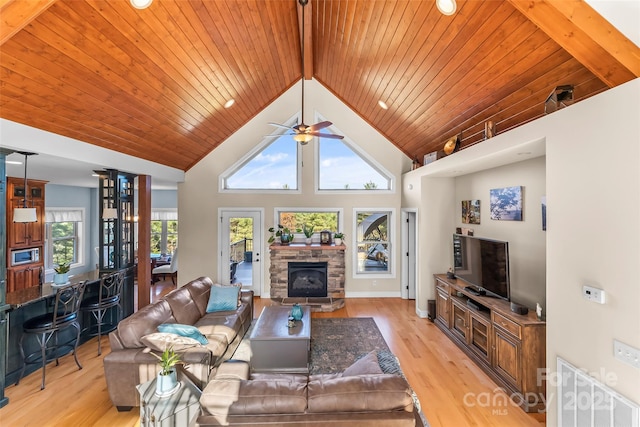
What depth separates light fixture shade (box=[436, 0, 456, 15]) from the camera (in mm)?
2307

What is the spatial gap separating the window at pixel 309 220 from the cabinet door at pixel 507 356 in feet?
12.5

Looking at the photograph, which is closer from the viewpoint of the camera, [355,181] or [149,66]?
[149,66]

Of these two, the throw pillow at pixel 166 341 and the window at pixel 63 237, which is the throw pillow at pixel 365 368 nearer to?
the throw pillow at pixel 166 341

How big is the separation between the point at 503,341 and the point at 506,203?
1826 mm

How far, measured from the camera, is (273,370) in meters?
3.33

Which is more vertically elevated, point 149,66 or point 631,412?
point 149,66

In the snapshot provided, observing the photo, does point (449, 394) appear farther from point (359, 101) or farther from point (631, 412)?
point (359, 101)

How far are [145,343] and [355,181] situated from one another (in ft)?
16.2

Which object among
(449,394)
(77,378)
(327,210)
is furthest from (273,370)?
(327,210)

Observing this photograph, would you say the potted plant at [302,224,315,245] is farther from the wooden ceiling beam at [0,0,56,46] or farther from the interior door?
the wooden ceiling beam at [0,0,56,46]

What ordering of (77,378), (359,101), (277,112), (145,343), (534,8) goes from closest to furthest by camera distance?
(534,8), (145,343), (77,378), (359,101), (277,112)

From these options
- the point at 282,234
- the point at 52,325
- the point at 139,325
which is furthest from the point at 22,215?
the point at 282,234

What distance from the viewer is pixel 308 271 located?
19.9 ft

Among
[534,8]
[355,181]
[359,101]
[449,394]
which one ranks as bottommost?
[449,394]
